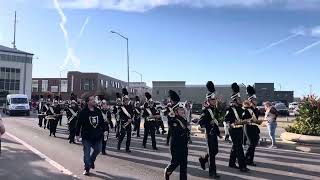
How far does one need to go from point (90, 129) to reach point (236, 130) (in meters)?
3.63

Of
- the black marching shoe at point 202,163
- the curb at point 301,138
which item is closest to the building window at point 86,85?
the curb at point 301,138

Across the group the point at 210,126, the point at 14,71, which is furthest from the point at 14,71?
the point at 210,126

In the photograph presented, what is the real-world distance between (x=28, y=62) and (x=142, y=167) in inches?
3716

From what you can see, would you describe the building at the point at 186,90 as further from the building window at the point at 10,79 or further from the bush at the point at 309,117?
the bush at the point at 309,117

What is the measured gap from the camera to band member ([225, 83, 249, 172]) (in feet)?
42.2

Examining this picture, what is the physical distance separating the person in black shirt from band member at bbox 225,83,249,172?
324 cm

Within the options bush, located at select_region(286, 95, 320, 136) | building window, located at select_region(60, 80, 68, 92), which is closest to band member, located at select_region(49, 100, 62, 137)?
bush, located at select_region(286, 95, 320, 136)

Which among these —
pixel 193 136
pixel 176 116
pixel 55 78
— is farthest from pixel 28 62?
pixel 176 116

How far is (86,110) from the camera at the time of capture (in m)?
12.4

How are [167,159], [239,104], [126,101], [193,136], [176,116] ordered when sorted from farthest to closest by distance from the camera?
1. [193,136]
2. [126,101]
3. [167,159]
4. [239,104]
5. [176,116]

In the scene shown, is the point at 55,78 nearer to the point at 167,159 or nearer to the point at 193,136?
the point at 193,136

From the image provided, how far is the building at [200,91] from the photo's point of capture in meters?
85.2

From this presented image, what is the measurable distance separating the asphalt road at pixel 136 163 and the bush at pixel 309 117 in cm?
222

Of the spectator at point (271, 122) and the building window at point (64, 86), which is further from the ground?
the building window at point (64, 86)
